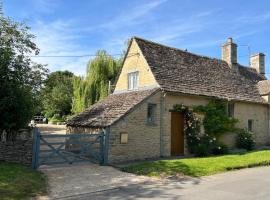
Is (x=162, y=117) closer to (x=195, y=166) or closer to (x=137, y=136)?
(x=137, y=136)

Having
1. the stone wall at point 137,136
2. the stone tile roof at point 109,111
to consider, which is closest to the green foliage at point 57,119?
the stone tile roof at point 109,111

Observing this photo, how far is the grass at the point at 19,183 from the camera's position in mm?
8773

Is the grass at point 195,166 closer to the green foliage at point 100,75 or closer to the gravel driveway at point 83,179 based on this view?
the gravel driveway at point 83,179

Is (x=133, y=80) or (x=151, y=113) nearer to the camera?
(x=151, y=113)

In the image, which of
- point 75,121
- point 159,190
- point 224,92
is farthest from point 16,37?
point 224,92

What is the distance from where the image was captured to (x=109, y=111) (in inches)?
680

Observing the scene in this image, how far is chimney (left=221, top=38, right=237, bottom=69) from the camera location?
25.4 m

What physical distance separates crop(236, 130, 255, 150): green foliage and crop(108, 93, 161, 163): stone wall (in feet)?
24.4

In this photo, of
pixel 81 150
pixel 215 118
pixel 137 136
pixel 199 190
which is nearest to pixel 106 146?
pixel 81 150

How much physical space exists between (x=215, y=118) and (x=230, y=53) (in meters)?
8.46

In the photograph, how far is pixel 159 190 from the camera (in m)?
Answer: 9.75

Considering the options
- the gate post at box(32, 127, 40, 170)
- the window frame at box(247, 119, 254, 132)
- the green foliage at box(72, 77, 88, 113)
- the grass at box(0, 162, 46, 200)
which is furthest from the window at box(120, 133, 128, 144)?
the green foliage at box(72, 77, 88, 113)

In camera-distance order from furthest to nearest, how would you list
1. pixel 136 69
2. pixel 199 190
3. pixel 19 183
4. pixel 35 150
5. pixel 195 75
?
pixel 195 75
pixel 136 69
pixel 35 150
pixel 19 183
pixel 199 190

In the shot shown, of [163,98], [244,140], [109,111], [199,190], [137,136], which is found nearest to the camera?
[199,190]
